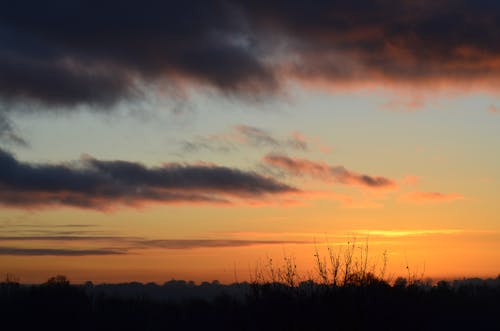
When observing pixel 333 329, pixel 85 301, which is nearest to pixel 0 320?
pixel 85 301

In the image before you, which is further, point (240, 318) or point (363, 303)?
point (240, 318)

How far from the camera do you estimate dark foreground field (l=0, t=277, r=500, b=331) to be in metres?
24.9

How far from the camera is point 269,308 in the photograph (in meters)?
26.2

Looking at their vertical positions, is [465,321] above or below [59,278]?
below

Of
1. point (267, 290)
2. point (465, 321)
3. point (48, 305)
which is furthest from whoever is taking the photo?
point (48, 305)

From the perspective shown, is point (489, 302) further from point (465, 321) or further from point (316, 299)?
point (316, 299)

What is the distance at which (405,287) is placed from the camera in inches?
1123

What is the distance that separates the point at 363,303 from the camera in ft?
81.0

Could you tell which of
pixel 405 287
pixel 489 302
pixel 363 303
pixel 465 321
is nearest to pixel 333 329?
pixel 363 303

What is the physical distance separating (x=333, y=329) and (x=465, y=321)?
15303 millimetres

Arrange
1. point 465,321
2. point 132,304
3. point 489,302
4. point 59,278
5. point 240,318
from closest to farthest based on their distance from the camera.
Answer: point 240,318, point 465,321, point 489,302, point 132,304, point 59,278

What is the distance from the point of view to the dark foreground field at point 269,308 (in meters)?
24.9

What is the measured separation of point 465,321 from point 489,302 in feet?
13.2

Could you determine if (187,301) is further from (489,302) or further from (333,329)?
(333,329)
